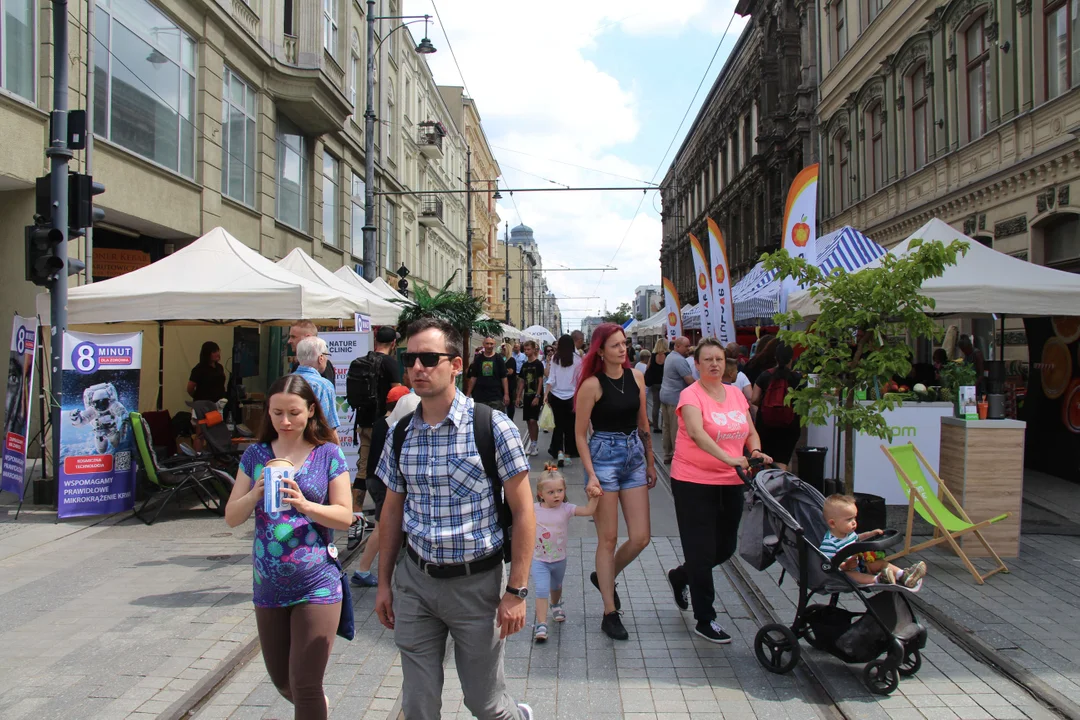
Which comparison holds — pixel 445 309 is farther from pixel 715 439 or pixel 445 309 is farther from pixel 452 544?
pixel 452 544

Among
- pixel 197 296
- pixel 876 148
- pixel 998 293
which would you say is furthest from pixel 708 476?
pixel 876 148

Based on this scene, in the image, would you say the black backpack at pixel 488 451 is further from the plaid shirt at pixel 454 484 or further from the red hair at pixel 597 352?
the red hair at pixel 597 352

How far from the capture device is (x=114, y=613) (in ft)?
17.5

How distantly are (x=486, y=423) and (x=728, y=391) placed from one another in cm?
249

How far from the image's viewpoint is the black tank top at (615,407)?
489 centimetres

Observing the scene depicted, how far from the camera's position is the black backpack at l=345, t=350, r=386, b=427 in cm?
690

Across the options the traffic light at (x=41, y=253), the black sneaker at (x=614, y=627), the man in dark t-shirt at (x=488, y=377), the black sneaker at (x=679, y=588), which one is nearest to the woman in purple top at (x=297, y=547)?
the black sneaker at (x=614, y=627)

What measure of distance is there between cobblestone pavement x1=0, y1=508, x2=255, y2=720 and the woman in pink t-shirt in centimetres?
267

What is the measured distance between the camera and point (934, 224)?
1001 centimetres

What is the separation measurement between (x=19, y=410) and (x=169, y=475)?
78.0 inches

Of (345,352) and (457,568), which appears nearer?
(457,568)

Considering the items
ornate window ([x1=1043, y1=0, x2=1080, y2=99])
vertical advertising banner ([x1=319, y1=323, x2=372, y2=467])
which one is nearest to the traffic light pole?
vertical advertising banner ([x1=319, y1=323, x2=372, y2=467])

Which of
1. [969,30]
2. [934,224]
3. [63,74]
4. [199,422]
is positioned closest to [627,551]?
[199,422]

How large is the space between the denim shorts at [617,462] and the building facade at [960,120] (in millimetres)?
11125
